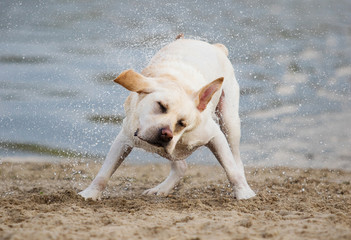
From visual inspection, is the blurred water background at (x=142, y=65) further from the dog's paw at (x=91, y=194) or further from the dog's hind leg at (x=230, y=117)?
the dog's paw at (x=91, y=194)

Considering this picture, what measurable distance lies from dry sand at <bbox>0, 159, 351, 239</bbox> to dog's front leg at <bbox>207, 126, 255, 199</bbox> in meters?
0.12

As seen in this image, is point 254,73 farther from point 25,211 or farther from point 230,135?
point 25,211

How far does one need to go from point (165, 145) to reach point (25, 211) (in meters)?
1.09

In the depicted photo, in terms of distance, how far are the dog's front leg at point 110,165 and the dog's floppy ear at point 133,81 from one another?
726 millimetres

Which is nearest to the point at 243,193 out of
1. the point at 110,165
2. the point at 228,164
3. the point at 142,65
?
the point at 228,164

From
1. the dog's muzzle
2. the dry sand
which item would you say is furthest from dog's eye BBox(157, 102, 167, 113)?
the dry sand

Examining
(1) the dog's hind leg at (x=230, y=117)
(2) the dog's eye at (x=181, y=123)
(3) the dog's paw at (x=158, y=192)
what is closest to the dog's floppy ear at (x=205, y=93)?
(2) the dog's eye at (x=181, y=123)

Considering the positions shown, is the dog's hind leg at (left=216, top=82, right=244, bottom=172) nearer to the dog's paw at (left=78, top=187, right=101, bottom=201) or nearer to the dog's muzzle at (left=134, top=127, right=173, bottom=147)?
the dog's paw at (left=78, top=187, right=101, bottom=201)

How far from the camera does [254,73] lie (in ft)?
32.4

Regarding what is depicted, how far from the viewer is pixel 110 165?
4.39 metres

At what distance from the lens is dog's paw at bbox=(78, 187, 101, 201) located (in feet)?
14.0

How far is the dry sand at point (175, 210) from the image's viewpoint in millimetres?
2863

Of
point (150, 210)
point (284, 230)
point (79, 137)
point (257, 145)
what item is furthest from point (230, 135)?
point (79, 137)

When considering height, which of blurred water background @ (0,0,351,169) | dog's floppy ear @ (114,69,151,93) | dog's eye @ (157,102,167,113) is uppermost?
dog's floppy ear @ (114,69,151,93)
